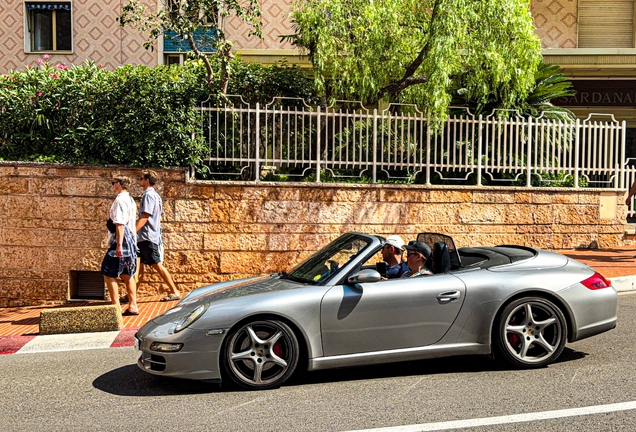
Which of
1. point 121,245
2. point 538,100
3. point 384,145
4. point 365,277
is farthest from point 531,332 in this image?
point 538,100

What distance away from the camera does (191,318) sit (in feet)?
18.7

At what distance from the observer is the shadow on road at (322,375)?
228 inches

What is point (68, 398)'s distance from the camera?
561 cm

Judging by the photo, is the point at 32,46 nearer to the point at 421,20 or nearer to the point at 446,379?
the point at 421,20

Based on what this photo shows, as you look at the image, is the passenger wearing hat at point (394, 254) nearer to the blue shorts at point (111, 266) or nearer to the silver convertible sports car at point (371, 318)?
the silver convertible sports car at point (371, 318)

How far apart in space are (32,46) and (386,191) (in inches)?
497

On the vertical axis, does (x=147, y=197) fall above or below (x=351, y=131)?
below

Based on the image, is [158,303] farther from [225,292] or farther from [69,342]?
[225,292]

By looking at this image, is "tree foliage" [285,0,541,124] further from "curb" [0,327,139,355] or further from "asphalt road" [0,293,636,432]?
"asphalt road" [0,293,636,432]

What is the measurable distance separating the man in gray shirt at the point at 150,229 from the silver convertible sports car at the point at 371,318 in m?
3.49

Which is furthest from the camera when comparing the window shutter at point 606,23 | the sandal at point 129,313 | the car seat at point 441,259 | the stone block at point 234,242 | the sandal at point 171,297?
the window shutter at point 606,23

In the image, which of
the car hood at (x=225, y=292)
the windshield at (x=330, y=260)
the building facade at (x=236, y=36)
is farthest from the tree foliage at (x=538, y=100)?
the car hood at (x=225, y=292)

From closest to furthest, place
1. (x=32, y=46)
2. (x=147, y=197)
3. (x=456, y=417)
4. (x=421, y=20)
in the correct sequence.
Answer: (x=456, y=417) < (x=147, y=197) < (x=421, y=20) < (x=32, y=46)

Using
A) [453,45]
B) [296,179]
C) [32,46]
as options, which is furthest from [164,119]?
[32,46]
